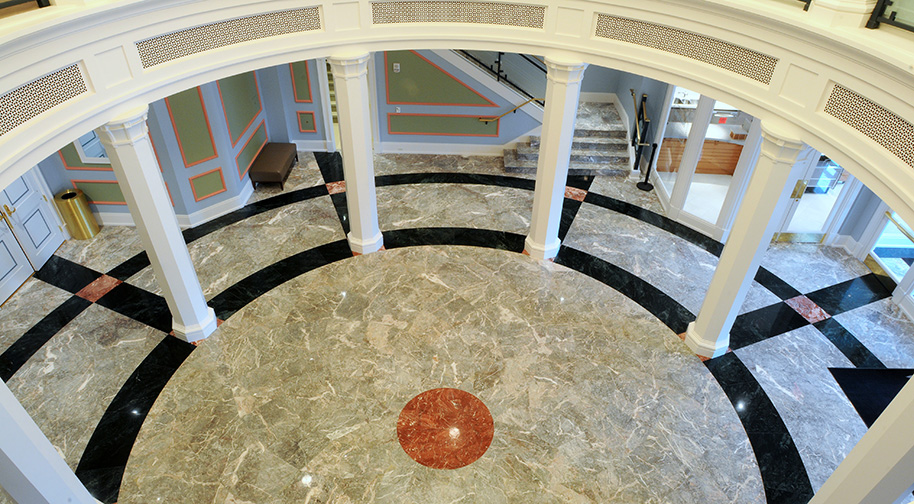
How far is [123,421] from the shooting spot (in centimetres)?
571

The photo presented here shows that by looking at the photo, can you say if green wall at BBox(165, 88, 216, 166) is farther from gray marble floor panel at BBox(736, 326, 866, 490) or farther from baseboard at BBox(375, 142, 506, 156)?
gray marble floor panel at BBox(736, 326, 866, 490)

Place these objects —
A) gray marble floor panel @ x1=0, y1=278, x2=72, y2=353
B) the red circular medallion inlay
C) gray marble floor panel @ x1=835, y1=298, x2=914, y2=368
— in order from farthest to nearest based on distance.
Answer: gray marble floor panel @ x1=0, y1=278, x2=72, y2=353, gray marble floor panel @ x1=835, y1=298, x2=914, y2=368, the red circular medallion inlay

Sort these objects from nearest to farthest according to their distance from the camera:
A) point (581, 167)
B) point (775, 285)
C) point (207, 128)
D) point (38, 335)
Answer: point (38, 335), point (775, 285), point (207, 128), point (581, 167)

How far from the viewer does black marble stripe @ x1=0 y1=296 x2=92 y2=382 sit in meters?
6.34

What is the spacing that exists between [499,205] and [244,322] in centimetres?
441

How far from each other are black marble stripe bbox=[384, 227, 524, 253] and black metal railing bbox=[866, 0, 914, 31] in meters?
4.97

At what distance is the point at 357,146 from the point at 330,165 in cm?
328

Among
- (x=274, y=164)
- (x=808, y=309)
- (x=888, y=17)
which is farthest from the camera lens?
(x=274, y=164)

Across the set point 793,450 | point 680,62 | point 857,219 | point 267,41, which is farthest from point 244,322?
point 857,219

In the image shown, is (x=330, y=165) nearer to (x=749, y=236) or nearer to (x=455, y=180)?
(x=455, y=180)

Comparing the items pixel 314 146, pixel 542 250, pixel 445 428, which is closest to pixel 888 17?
pixel 542 250

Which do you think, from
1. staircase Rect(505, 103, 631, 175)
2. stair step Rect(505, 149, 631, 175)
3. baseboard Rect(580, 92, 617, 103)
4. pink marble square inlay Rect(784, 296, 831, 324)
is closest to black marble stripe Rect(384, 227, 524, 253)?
stair step Rect(505, 149, 631, 175)

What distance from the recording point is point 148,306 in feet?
23.2

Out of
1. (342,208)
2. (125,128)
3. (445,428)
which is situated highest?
(125,128)
